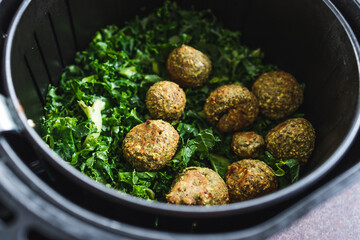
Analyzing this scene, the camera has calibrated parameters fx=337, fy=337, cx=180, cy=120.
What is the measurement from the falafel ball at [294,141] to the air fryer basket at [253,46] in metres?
0.05

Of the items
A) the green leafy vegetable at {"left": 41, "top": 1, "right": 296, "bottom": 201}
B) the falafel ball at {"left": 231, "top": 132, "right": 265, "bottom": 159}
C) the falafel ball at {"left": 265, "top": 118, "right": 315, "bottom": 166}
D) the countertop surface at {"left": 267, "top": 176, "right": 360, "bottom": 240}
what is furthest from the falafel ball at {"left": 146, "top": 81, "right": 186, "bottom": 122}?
the countertop surface at {"left": 267, "top": 176, "right": 360, "bottom": 240}

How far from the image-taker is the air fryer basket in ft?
3.43

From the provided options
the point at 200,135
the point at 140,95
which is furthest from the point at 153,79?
the point at 200,135

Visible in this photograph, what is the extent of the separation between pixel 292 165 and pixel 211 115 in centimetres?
43

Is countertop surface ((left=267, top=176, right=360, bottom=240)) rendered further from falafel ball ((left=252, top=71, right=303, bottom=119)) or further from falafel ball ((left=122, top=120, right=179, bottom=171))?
falafel ball ((left=122, top=120, right=179, bottom=171))

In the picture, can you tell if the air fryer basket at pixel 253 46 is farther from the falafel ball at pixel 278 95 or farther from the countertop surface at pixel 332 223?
Result: the countertop surface at pixel 332 223

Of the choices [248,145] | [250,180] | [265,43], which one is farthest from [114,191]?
[265,43]

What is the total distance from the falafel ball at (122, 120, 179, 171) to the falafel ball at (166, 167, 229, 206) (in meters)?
0.12

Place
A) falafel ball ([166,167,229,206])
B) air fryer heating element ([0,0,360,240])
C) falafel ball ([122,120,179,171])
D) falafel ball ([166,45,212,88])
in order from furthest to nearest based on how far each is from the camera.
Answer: falafel ball ([166,45,212,88])
falafel ball ([122,120,179,171])
falafel ball ([166,167,229,206])
air fryer heating element ([0,0,360,240])

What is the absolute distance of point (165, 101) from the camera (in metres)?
1.55

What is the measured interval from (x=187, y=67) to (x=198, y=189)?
659 mm

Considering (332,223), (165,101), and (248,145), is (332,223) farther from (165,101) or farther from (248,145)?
(165,101)

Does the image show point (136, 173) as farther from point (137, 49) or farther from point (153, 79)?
point (137, 49)

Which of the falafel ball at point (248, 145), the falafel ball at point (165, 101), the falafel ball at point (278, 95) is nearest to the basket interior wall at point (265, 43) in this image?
the falafel ball at point (278, 95)
